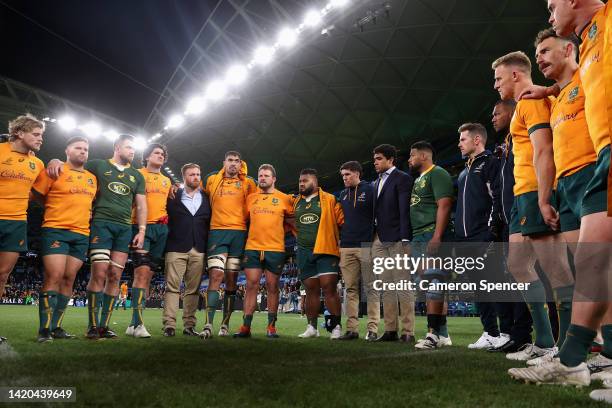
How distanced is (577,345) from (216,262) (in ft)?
14.3

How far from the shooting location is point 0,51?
1850 cm

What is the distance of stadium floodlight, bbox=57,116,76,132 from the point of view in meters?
21.0

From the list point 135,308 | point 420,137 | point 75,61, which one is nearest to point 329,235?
point 135,308

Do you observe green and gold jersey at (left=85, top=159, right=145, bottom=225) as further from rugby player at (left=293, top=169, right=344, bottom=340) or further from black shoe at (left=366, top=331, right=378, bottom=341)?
black shoe at (left=366, top=331, right=378, bottom=341)

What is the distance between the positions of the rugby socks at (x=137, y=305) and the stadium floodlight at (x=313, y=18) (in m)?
12.0

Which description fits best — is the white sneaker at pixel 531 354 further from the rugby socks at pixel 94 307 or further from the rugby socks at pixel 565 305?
the rugby socks at pixel 94 307

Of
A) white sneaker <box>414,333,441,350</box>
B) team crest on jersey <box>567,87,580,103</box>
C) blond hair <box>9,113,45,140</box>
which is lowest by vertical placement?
white sneaker <box>414,333,441,350</box>

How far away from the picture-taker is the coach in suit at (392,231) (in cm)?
520

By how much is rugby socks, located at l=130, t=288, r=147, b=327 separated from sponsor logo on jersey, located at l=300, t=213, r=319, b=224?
90.9 inches

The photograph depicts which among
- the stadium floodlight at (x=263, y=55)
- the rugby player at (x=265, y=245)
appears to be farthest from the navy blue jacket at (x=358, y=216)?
the stadium floodlight at (x=263, y=55)

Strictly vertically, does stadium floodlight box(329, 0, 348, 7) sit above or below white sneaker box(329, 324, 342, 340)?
above

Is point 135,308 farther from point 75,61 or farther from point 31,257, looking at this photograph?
point 31,257

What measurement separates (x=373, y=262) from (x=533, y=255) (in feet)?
7.47

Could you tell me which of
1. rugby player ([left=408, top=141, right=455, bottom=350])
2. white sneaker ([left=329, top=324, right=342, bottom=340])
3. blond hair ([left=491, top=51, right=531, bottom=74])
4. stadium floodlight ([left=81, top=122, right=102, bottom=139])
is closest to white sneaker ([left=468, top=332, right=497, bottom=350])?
rugby player ([left=408, top=141, right=455, bottom=350])
